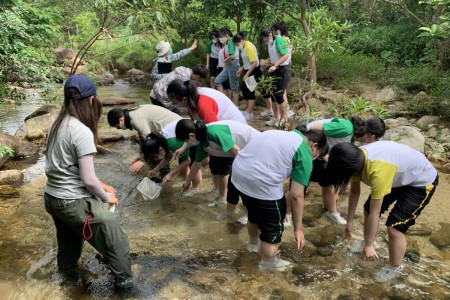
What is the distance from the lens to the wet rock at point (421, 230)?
411 cm

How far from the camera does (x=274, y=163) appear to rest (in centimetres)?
299

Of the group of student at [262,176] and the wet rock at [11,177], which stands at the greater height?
the group of student at [262,176]

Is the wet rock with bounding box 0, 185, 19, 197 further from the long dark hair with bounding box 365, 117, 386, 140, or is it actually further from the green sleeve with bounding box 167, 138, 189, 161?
the long dark hair with bounding box 365, 117, 386, 140

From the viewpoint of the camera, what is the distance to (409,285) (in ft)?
10.9

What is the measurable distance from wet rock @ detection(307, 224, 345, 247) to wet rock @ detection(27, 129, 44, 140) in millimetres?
5768

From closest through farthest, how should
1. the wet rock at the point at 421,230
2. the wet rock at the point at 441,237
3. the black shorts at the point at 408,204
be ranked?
the black shorts at the point at 408,204 → the wet rock at the point at 441,237 → the wet rock at the point at 421,230

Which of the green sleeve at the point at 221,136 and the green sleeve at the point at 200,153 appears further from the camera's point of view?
the green sleeve at the point at 200,153

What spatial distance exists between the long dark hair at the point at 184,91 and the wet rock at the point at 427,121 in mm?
4798

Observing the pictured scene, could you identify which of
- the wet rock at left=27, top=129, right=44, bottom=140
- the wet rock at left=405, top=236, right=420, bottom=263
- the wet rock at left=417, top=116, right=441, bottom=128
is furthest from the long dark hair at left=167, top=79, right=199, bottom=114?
the wet rock at left=417, top=116, right=441, bottom=128

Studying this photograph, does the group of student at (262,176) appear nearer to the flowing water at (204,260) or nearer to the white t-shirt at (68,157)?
the white t-shirt at (68,157)

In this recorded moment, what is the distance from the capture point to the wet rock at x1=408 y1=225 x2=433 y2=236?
13.5 feet

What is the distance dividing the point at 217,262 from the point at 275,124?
170 inches

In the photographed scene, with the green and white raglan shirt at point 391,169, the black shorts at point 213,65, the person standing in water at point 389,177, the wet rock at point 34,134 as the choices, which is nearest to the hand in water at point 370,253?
the person standing in water at point 389,177

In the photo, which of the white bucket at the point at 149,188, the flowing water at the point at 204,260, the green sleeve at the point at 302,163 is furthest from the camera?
the white bucket at the point at 149,188
